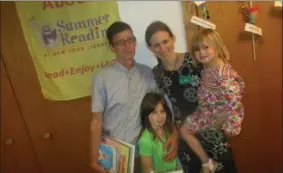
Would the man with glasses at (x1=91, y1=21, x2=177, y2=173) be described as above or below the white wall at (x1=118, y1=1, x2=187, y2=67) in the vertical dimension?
below

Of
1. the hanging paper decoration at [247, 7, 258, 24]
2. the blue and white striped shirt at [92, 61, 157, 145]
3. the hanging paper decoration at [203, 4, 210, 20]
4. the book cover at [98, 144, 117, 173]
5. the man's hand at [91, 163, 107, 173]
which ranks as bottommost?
the man's hand at [91, 163, 107, 173]

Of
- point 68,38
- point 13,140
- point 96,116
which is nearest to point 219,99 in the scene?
point 96,116

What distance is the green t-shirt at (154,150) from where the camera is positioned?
3.05 ft

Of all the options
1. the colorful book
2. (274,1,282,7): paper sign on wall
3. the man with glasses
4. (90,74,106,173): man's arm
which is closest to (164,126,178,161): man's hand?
the man with glasses

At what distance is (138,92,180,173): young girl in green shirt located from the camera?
0.91 metres

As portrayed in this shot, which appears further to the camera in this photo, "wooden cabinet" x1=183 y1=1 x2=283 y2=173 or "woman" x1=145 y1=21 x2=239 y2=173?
"wooden cabinet" x1=183 y1=1 x2=283 y2=173

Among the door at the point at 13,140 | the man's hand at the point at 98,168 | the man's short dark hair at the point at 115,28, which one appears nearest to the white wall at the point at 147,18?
the man's short dark hair at the point at 115,28

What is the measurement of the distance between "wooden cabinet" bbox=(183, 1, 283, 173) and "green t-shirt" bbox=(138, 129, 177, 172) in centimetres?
27

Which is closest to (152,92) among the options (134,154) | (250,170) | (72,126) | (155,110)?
(155,110)

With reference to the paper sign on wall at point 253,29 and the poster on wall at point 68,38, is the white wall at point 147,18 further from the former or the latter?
the paper sign on wall at point 253,29

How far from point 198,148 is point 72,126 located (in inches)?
16.9

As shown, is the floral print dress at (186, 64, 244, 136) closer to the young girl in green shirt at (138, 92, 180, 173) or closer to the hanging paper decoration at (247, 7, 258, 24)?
the young girl in green shirt at (138, 92, 180, 173)

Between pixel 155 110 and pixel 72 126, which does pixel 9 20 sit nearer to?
pixel 72 126

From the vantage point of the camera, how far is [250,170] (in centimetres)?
110
